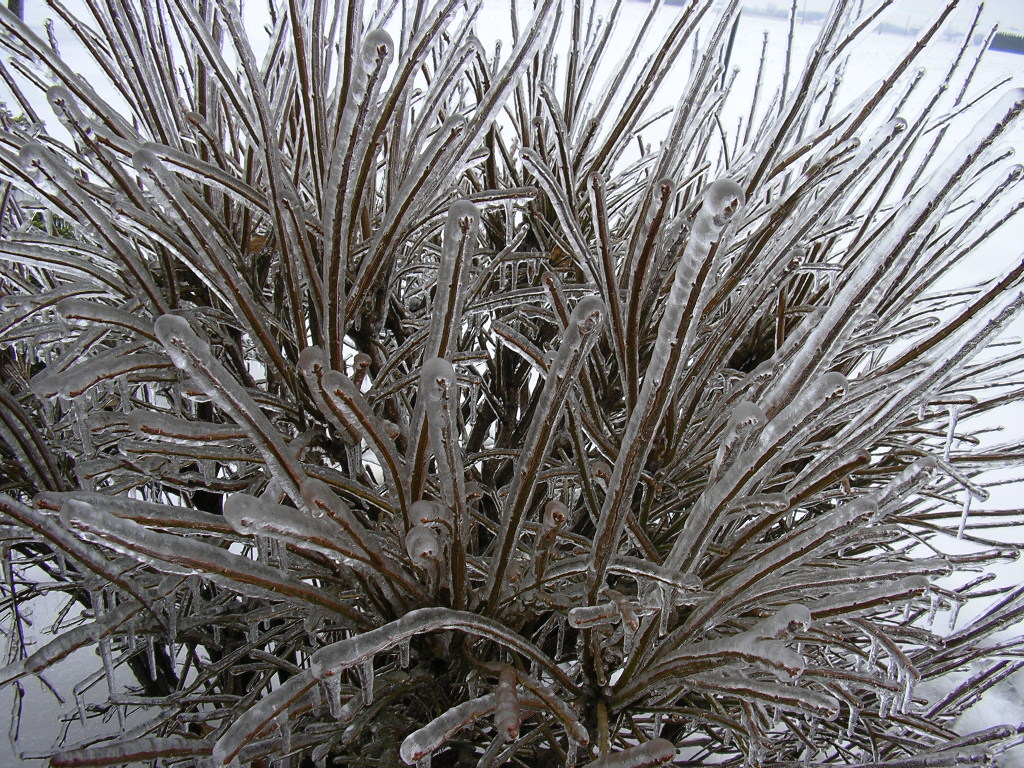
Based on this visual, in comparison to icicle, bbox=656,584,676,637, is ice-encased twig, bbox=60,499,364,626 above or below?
above

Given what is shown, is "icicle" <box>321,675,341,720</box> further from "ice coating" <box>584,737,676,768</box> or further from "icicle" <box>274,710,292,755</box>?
"ice coating" <box>584,737,676,768</box>

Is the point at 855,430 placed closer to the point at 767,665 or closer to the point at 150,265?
the point at 767,665

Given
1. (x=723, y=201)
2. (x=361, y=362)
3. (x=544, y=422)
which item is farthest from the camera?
(x=361, y=362)

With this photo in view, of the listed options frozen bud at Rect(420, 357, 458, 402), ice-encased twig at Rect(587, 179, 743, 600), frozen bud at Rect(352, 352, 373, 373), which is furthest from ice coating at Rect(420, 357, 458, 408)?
frozen bud at Rect(352, 352, 373, 373)

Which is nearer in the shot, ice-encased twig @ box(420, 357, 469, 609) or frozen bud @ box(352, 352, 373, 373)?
ice-encased twig @ box(420, 357, 469, 609)

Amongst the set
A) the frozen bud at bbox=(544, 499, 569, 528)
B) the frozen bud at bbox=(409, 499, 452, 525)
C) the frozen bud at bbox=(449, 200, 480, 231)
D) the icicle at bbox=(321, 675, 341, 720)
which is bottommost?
the icicle at bbox=(321, 675, 341, 720)

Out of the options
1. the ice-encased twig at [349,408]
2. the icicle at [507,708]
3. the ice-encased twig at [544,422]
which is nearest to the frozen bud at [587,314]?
the ice-encased twig at [544,422]

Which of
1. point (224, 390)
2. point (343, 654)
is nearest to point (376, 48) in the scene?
point (224, 390)

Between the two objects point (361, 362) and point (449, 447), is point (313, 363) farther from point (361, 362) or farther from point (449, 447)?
point (361, 362)

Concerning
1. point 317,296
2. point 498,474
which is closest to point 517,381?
point 498,474
